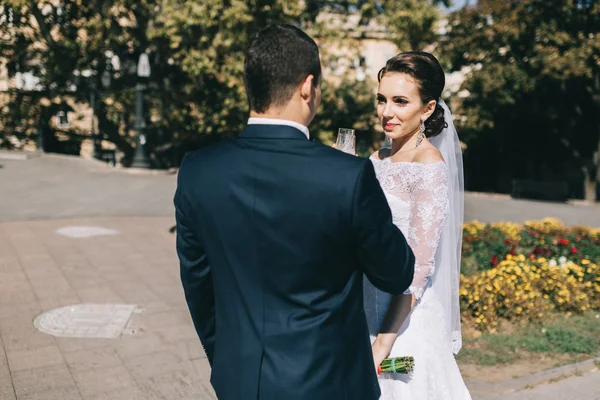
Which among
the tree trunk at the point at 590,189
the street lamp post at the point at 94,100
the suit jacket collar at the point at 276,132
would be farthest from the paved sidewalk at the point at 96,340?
the tree trunk at the point at 590,189

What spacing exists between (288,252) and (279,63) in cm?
56

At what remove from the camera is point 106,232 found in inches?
407

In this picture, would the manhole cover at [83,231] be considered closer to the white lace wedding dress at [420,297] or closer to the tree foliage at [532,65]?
the white lace wedding dress at [420,297]

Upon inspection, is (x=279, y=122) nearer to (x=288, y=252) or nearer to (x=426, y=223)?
(x=288, y=252)

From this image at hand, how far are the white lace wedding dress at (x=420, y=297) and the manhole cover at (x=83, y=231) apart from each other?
8407mm

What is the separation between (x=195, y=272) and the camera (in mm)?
1919

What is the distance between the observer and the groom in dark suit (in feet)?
5.34

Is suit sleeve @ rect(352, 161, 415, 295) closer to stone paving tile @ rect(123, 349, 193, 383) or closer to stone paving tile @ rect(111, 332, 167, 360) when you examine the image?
stone paving tile @ rect(123, 349, 193, 383)

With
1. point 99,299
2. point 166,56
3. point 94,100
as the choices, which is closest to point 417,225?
point 99,299

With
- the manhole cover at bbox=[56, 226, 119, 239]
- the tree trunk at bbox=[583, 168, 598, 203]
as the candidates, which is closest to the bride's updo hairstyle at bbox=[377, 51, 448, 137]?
the manhole cover at bbox=[56, 226, 119, 239]

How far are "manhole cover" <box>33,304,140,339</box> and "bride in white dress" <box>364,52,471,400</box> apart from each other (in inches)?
→ 139

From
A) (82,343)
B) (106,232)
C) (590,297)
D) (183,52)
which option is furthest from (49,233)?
(183,52)

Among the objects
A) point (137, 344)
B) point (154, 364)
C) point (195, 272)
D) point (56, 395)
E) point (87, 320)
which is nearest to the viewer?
point (195, 272)

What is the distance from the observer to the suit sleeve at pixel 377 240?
1.62 metres
